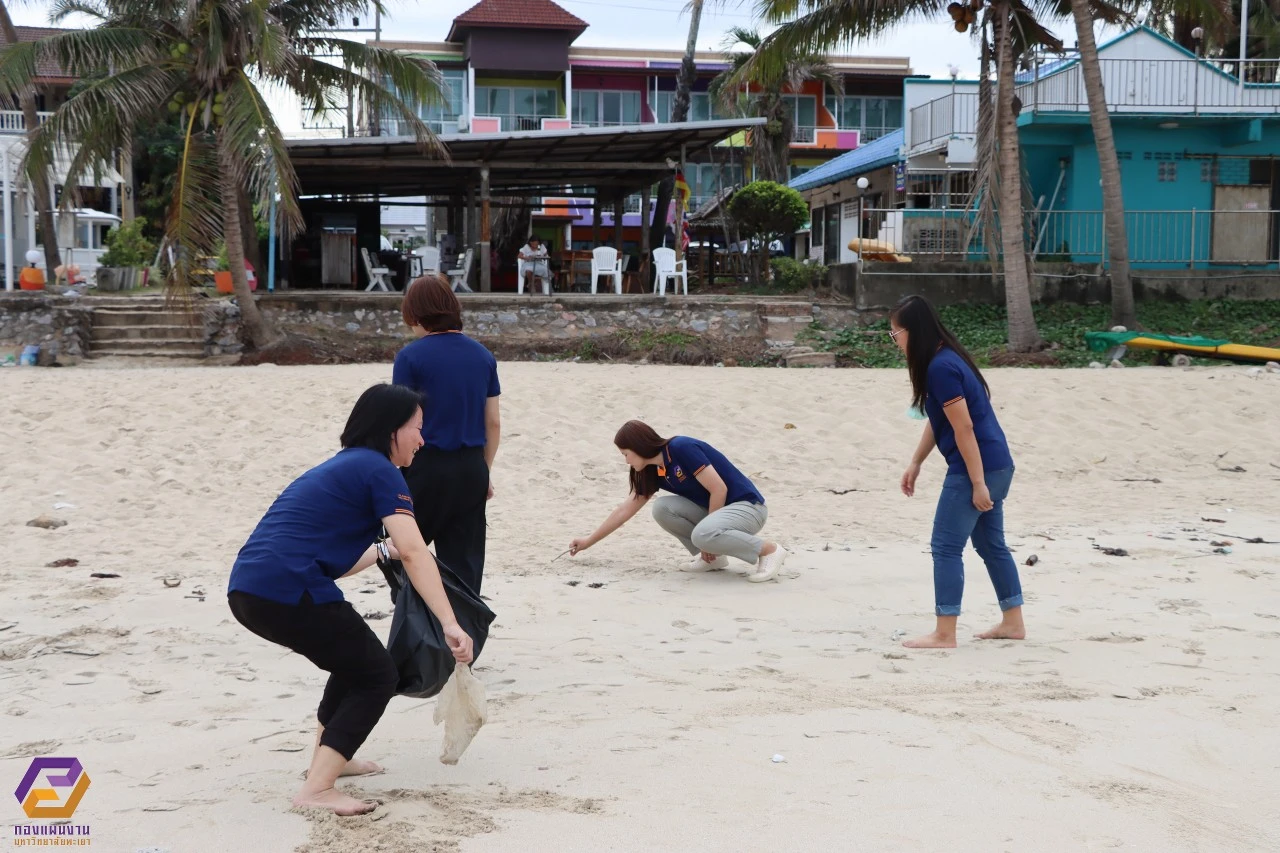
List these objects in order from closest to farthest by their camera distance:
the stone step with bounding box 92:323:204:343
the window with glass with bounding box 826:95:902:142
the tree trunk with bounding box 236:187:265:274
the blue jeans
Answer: the blue jeans
the stone step with bounding box 92:323:204:343
the tree trunk with bounding box 236:187:265:274
the window with glass with bounding box 826:95:902:142

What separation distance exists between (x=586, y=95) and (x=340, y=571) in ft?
116

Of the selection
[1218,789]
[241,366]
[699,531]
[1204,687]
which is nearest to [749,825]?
[1218,789]

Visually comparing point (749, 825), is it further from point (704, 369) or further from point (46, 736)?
point (704, 369)

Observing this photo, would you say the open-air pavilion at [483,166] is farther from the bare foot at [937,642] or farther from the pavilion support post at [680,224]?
the bare foot at [937,642]

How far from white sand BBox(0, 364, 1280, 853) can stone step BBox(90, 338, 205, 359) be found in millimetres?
5321

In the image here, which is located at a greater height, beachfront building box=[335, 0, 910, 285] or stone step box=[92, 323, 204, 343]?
beachfront building box=[335, 0, 910, 285]

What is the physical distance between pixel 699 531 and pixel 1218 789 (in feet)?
10.8

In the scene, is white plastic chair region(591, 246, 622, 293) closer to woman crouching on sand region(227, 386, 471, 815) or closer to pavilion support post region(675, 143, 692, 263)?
pavilion support post region(675, 143, 692, 263)

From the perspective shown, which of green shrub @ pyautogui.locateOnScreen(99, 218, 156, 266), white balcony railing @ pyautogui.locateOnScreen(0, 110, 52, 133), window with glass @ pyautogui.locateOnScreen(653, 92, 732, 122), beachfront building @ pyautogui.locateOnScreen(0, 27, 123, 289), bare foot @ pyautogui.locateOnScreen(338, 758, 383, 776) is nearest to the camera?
bare foot @ pyautogui.locateOnScreen(338, 758, 383, 776)

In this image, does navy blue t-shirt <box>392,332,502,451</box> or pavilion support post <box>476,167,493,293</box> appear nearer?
navy blue t-shirt <box>392,332,502,451</box>

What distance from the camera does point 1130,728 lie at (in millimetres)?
3693

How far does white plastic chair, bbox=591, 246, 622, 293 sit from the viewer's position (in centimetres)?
1897

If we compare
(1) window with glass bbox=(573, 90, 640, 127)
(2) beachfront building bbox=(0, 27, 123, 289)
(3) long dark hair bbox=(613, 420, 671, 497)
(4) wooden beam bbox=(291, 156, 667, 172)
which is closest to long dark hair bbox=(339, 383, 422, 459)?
(3) long dark hair bbox=(613, 420, 671, 497)
